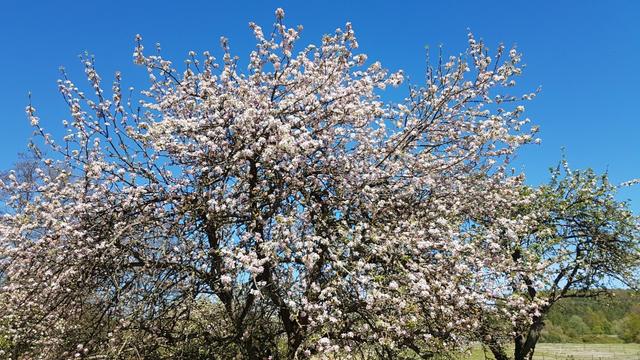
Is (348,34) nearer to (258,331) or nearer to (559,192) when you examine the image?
(258,331)

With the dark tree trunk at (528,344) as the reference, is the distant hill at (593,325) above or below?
above

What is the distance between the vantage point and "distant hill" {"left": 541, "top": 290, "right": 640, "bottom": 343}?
31109 millimetres

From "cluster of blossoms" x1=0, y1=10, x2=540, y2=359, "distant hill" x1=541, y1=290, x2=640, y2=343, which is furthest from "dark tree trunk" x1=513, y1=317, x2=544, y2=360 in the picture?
"distant hill" x1=541, y1=290, x2=640, y2=343

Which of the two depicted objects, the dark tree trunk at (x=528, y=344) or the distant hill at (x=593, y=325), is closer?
the dark tree trunk at (x=528, y=344)

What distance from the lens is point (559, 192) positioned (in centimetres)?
1462

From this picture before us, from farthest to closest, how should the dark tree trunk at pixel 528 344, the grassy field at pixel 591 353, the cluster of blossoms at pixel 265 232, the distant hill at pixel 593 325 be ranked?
the distant hill at pixel 593 325, the grassy field at pixel 591 353, the dark tree trunk at pixel 528 344, the cluster of blossoms at pixel 265 232

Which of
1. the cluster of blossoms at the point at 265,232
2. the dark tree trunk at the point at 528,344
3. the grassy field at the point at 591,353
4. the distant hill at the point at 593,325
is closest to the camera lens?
the cluster of blossoms at the point at 265,232

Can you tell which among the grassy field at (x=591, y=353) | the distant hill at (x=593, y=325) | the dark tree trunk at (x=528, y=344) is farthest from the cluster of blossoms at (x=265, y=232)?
the distant hill at (x=593, y=325)

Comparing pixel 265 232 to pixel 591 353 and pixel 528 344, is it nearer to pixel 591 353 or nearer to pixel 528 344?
pixel 528 344

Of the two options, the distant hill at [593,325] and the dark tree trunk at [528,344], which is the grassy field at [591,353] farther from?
the dark tree trunk at [528,344]

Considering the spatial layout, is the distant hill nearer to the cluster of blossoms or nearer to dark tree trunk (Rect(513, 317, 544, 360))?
dark tree trunk (Rect(513, 317, 544, 360))

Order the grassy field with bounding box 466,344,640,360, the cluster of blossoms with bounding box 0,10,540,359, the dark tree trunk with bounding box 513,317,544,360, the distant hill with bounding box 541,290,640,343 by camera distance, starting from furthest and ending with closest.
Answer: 1. the distant hill with bounding box 541,290,640,343
2. the grassy field with bounding box 466,344,640,360
3. the dark tree trunk with bounding box 513,317,544,360
4. the cluster of blossoms with bounding box 0,10,540,359

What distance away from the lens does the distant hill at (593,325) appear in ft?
102

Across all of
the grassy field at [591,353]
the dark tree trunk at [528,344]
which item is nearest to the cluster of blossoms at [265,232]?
the dark tree trunk at [528,344]
